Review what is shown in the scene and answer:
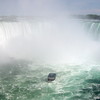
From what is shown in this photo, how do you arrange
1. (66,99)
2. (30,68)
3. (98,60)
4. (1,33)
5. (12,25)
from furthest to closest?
(12,25) → (1,33) → (98,60) → (30,68) → (66,99)

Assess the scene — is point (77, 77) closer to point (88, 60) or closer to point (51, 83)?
point (51, 83)

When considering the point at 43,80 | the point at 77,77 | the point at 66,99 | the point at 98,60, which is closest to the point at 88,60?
the point at 98,60

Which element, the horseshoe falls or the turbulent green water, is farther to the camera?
the horseshoe falls

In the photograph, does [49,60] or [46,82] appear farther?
[49,60]

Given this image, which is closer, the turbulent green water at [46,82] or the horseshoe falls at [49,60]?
the turbulent green water at [46,82]

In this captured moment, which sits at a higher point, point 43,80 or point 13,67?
point 13,67

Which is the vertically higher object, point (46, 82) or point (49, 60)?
point (49, 60)
